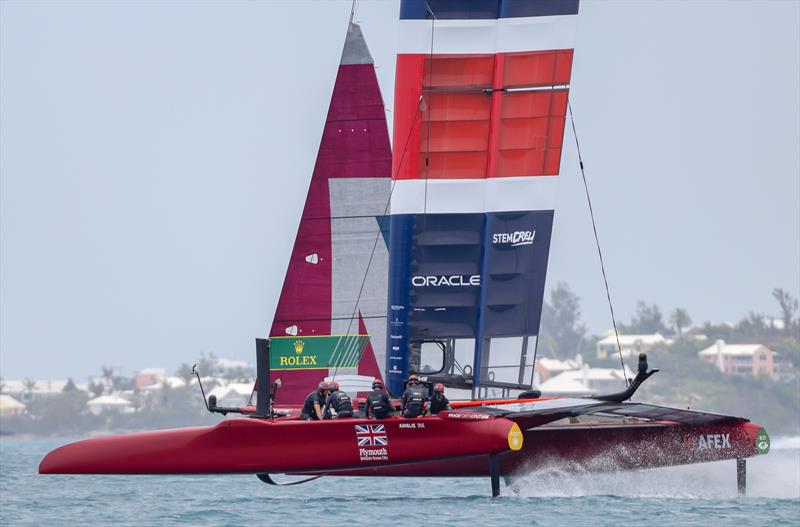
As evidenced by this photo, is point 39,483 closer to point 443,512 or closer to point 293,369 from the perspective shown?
point 293,369

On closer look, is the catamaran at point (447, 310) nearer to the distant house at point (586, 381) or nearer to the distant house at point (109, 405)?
the distant house at point (586, 381)

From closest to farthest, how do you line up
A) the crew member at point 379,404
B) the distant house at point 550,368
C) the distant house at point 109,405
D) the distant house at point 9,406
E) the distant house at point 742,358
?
the crew member at point 379,404 < the distant house at point 742,358 < the distant house at point 550,368 < the distant house at point 9,406 < the distant house at point 109,405

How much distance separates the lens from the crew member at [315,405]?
78.6 feet

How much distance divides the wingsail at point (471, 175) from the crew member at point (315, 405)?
1554mm

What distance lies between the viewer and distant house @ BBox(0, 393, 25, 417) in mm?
157000

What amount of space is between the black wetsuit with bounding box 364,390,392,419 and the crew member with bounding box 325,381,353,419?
1.27ft

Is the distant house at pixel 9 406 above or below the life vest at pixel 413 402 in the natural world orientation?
above

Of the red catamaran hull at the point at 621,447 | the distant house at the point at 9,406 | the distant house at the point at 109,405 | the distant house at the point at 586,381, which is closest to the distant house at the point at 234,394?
the distant house at the point at 109,405

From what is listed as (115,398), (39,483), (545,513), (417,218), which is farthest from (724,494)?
(115,398)

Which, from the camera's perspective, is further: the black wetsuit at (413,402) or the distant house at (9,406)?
the distant house at (9,406)

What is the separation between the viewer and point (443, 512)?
904 inches

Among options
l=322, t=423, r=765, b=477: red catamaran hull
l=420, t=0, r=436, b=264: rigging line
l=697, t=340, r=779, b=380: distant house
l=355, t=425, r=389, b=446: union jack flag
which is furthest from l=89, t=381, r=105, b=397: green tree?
l=355, t=425, r=389, b=446: union jack flag

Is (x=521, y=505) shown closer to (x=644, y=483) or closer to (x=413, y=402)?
(x=413, y=402)

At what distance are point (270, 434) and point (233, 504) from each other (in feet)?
11.6
